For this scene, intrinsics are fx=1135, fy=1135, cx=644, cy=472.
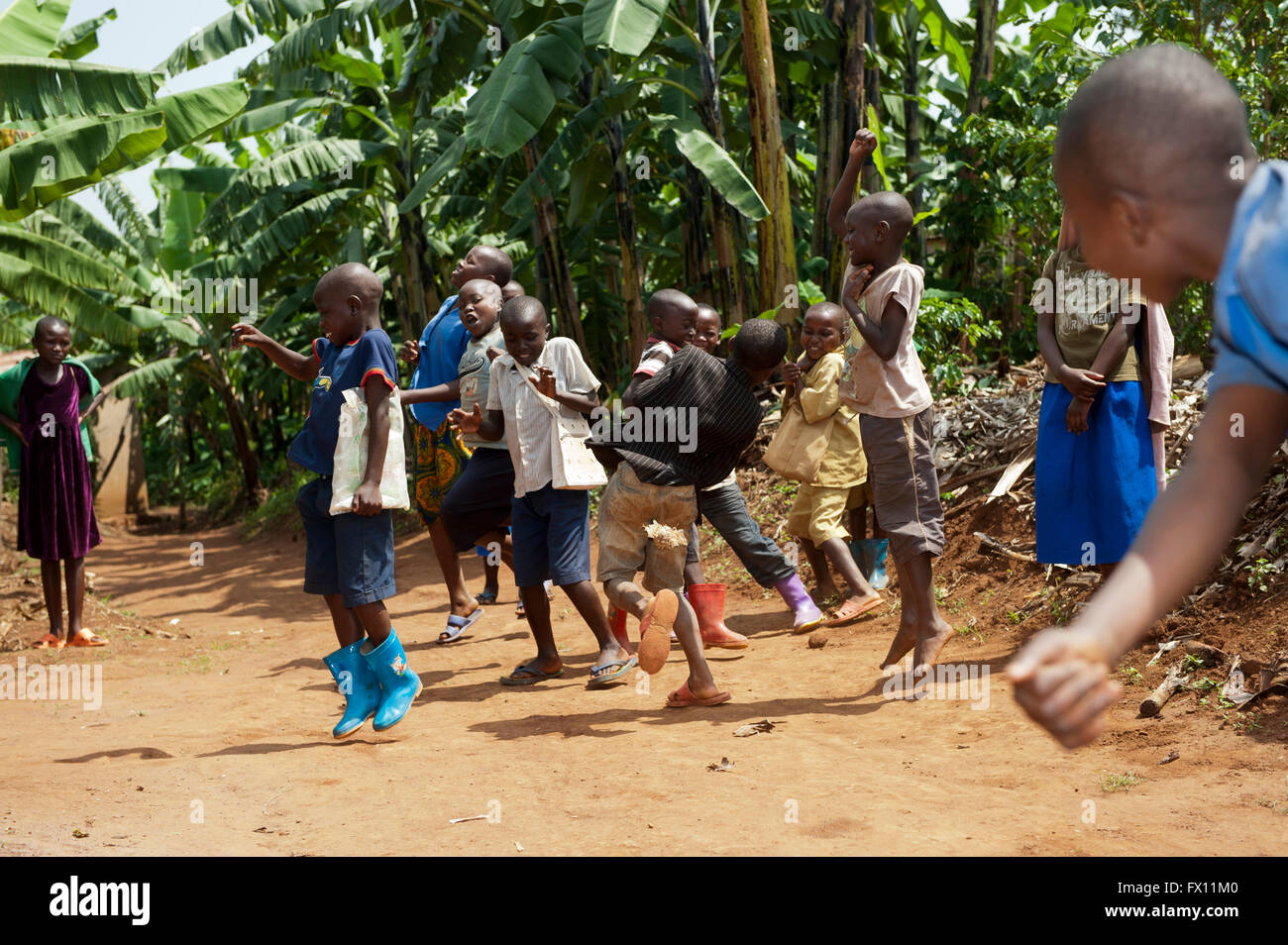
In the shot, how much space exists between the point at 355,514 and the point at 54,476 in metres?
3.55

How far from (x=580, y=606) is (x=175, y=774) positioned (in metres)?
1.83

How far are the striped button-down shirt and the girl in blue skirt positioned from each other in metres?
1.26

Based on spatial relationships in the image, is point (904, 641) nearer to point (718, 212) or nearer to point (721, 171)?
point (721, 171)

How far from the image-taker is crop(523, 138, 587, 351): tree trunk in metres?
10.8

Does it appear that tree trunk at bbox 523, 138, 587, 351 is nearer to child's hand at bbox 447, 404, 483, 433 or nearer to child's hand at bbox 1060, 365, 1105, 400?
child's hand at bbox 447, 404, 483, 433

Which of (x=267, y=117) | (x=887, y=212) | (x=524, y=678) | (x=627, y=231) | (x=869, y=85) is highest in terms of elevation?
(x=267, y=117)

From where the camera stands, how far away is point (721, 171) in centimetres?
819

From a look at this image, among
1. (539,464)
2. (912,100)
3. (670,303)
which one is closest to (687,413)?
(670,303)

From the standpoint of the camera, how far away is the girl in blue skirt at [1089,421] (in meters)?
4.51

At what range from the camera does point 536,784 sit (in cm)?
383

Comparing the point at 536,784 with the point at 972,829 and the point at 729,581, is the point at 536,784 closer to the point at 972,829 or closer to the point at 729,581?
the point at 972,829

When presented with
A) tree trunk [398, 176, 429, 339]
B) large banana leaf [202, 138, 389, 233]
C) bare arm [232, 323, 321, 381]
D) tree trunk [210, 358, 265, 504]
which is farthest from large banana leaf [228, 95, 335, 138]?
bare arm [232, 323, 321, 381]

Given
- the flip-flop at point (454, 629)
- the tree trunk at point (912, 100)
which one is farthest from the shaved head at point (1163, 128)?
the tree trunk at point (912, 100)

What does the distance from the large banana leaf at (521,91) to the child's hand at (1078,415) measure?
4477 mm
